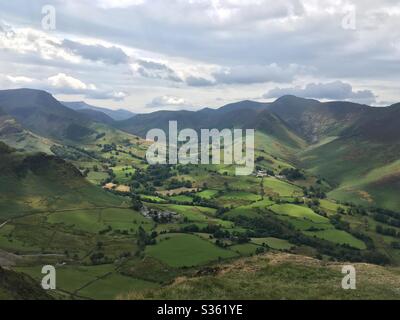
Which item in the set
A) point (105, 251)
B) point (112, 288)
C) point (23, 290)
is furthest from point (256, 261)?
point (105, 251)

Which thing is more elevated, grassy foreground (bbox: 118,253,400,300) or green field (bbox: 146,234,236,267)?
grassy foreground (bbox: 118,253,400,300)

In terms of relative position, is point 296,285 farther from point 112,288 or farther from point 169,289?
point 112,288

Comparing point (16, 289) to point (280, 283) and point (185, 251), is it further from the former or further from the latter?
point (185, 251)

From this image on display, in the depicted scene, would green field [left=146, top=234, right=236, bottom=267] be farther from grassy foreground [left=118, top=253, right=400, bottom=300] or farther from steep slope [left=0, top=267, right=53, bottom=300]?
steep slope [left=0, top=267, right=53, bottom=300]

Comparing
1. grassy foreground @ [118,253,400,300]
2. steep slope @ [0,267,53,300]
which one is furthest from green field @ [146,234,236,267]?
steep slope @ [0,267,53,300]

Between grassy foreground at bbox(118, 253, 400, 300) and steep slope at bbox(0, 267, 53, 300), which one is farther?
steep slope at bbox(0, 267, 53, 300)

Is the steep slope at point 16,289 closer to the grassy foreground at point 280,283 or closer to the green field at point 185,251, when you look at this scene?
the grassy foreground at point 280,283
